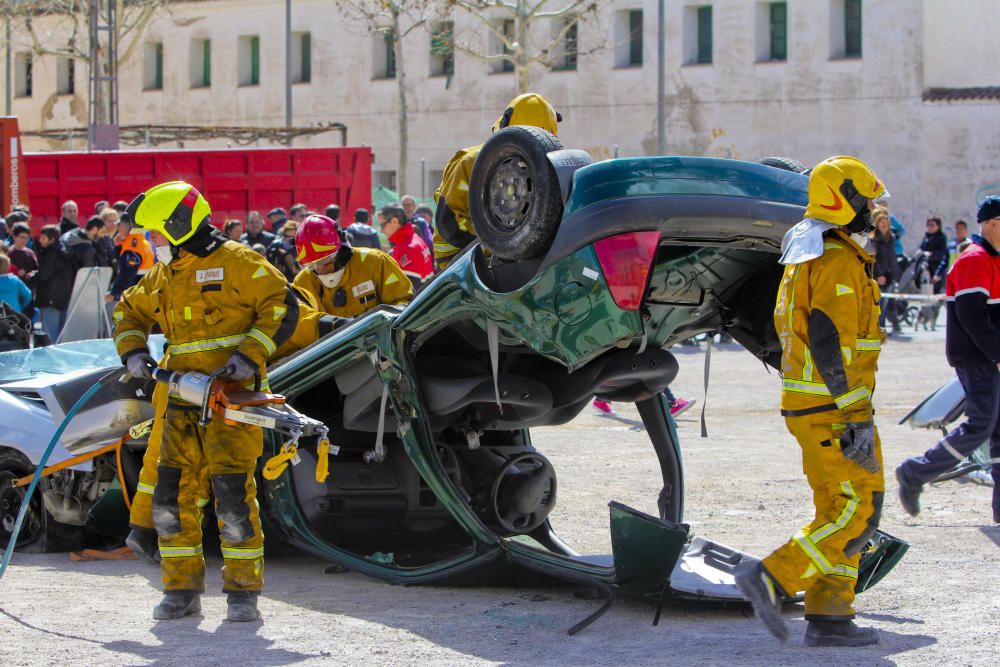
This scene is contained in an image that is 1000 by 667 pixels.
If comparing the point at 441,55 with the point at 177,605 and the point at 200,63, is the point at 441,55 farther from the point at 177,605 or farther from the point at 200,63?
the point at 177,605

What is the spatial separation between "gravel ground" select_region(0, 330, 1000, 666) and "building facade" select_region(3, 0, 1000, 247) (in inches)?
972

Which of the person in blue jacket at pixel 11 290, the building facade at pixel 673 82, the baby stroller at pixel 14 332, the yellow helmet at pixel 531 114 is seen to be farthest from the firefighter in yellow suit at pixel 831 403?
the building facade at pixel 673 82

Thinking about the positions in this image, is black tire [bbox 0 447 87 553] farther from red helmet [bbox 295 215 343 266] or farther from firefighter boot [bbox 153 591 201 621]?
red helmet [bbox 295 215 343 266]

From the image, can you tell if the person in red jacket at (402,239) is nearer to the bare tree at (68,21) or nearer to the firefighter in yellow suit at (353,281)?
the firefighter in yellow suit at (353,281)

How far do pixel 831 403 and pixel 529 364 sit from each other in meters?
1.84

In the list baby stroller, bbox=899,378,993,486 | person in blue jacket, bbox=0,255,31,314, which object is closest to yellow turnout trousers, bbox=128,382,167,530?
baby stroller, bbox=899,378,993,486

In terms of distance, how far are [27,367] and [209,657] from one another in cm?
316

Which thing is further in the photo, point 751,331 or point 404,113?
point 404,113

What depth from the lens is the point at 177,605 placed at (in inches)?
265

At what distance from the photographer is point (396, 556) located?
25.7ft

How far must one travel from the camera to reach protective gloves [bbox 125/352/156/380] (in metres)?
6.88

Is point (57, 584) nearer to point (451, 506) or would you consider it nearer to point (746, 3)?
point (451, 506)

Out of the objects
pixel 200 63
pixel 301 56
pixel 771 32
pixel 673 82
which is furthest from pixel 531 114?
pixel 200 63

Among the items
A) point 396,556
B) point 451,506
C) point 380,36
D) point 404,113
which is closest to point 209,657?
point 451,506
